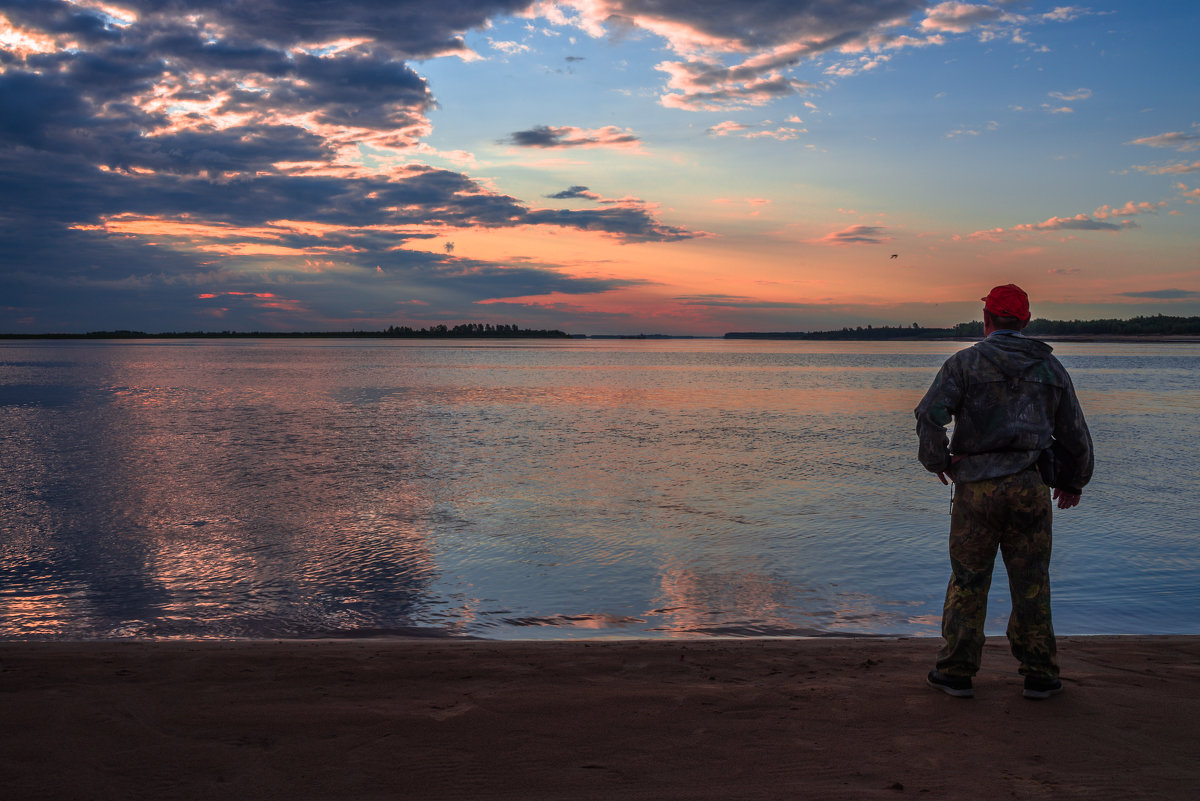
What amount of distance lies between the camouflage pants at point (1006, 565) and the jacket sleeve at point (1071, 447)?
0.21 metres

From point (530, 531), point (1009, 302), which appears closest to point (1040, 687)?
point (1009, 302)

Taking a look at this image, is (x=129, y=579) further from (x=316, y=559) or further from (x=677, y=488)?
(x=677, y=488)

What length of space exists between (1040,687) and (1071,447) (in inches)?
57.1

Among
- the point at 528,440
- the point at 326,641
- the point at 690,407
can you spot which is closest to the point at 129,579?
the point at 326,641

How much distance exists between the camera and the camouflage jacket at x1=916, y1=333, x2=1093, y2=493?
14.8ft

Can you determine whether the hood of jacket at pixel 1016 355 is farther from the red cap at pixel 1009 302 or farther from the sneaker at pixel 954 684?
the sneaker at pixel 954 684

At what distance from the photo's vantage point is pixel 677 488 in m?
13.4

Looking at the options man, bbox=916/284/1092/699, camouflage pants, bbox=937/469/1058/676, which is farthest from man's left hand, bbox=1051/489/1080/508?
camouflage pants, bbox=937/469/1058/676

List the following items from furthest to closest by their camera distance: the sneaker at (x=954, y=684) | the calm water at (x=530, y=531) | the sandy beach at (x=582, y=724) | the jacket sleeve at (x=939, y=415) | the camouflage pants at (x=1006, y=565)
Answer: the calm water at (x=530, y=531) < the sneaker at (x=954, y=684) < the jacket sleeve at (x=939, y=415) < the camouflage pants at (x=1006, y=565) < the sandy beach at (x=582, y=724)

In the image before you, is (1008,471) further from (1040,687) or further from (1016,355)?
(1040,687)

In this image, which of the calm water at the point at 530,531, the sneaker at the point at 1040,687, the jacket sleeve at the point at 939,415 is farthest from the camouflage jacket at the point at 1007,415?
the calm water at the point at 530,531

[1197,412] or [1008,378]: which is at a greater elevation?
[1008,378]

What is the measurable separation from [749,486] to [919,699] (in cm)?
884

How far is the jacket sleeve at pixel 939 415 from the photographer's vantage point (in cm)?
457
